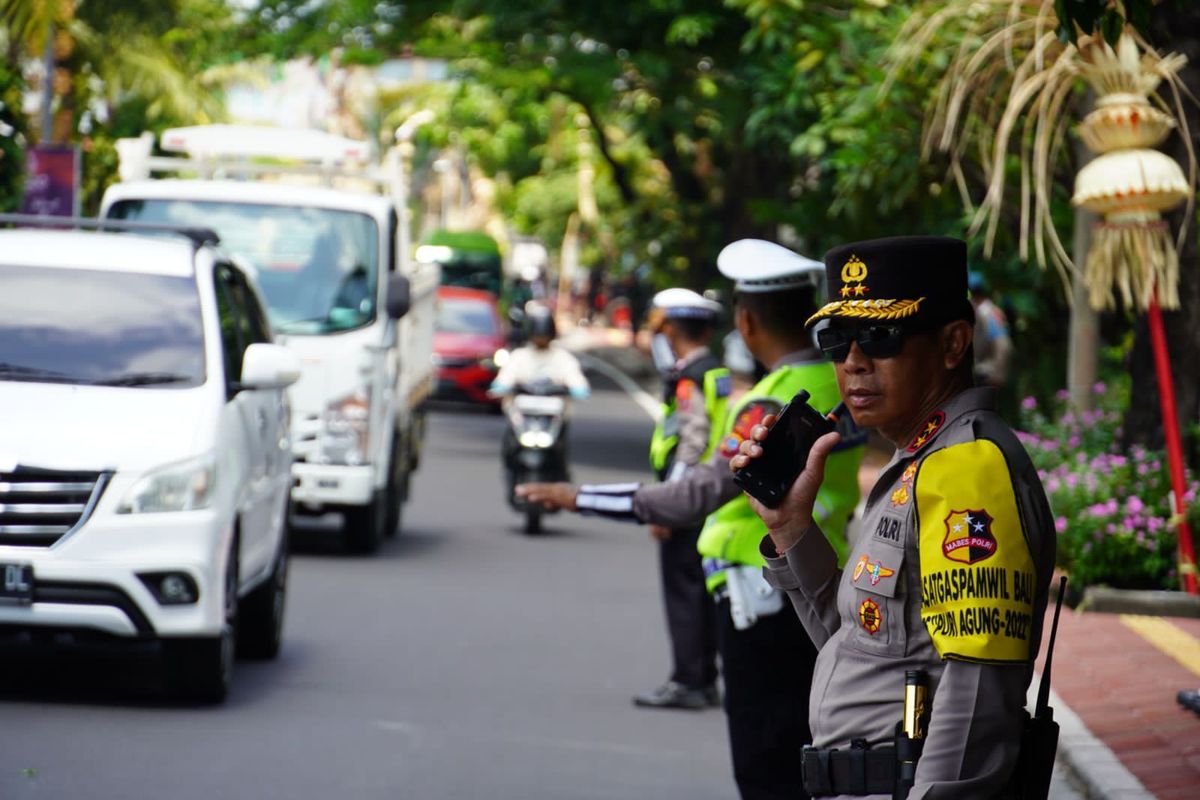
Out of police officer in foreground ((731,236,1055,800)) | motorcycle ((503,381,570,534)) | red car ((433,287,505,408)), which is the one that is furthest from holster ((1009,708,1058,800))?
red car ((433,287,505,408))

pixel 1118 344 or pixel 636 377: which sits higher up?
pixel 1118 344

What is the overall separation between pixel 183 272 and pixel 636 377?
33.4 m

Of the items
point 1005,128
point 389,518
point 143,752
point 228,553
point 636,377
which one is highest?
point 1005,128

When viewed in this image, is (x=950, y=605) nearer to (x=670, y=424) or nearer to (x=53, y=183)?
(x=670, y=424)

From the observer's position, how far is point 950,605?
10.6 feet

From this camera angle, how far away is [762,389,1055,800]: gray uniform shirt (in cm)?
321

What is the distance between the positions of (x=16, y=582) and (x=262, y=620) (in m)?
2.06

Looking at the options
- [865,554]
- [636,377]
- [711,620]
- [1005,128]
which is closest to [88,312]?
[711,620]

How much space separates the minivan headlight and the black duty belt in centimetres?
488

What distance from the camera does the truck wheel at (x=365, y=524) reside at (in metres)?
14.4

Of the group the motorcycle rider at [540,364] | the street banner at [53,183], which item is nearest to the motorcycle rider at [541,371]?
the motorcycle rider at [540,364]

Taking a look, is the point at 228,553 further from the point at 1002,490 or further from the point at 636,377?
the point at 636,377

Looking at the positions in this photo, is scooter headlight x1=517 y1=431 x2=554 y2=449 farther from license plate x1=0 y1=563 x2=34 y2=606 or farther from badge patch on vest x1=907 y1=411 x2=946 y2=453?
badge patch on vest x1=907 y1=411 x2=946 y2=453

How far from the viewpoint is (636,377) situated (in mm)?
42500
